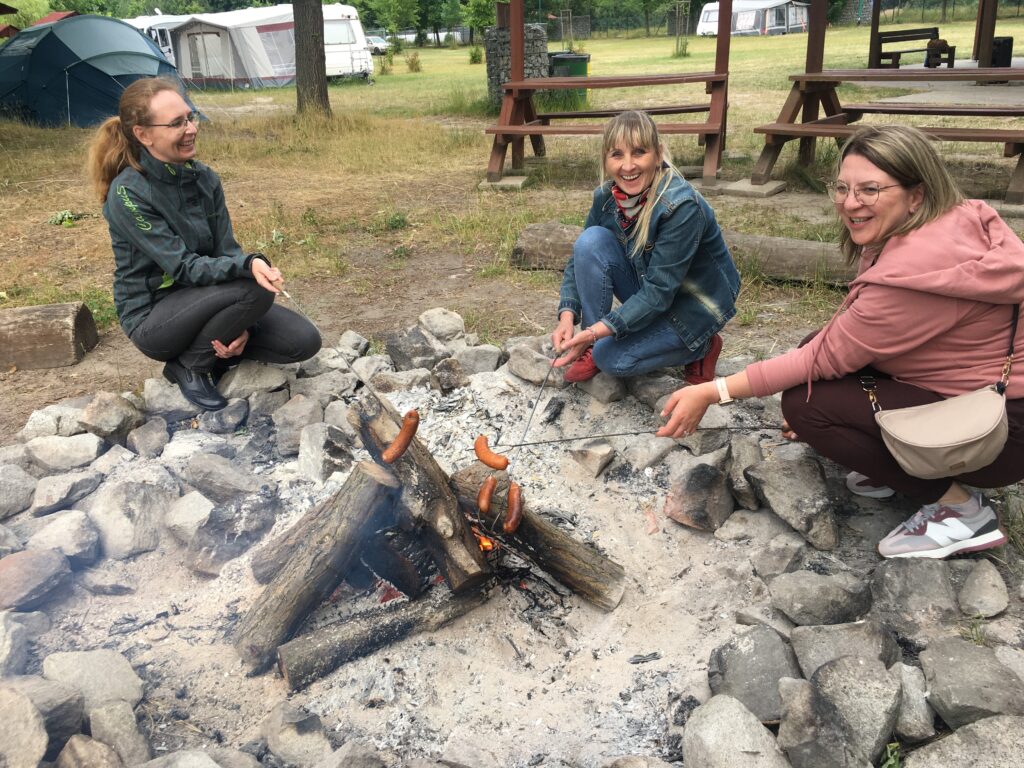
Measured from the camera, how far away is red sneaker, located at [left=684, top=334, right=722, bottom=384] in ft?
11.4

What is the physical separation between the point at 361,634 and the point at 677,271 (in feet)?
5.70

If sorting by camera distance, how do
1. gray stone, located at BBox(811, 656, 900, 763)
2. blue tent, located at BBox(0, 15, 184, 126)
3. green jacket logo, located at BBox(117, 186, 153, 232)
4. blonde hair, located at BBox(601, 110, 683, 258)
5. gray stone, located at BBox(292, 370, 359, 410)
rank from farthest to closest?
blue tent, located at BBox(0, 15, 184, 126) < gray stone, located at BBox(292, 370, 359, 410) < green jacket logo, located at BBox(117, 186, 153, 232) < blonde hair, located at BBox(601, 110, 683, 258) < gray stone, located at BBox(811, 656, 900, 763)

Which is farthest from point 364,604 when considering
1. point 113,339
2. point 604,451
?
point 113,339

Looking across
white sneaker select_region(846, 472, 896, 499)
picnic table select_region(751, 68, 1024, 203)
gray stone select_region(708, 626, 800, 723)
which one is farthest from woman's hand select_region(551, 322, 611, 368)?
picnic table select_region(751, 68, 1024, 203)

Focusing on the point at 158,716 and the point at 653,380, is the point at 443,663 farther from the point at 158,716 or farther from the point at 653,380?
the point at 653,380

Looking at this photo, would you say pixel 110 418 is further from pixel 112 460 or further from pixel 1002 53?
pixel 1002 53

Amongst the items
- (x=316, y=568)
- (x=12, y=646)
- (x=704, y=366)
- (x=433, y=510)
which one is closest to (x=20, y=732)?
(x=12, y=646)

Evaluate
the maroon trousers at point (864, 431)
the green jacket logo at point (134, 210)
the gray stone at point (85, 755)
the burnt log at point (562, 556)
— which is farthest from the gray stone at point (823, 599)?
the green jacket logo at point (134, 210)

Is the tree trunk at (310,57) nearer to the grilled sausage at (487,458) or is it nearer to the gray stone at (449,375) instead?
the gray stone at (449,375)

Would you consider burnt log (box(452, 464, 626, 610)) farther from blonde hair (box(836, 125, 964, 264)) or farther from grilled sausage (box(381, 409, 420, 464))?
blonde hair (box(836, 125, 964, 264))

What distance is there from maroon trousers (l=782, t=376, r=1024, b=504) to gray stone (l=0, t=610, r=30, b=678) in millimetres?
2356

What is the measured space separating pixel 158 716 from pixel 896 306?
7.41 ft

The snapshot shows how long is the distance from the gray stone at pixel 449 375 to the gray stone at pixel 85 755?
2020 millimetres

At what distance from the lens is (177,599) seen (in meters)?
2.63
